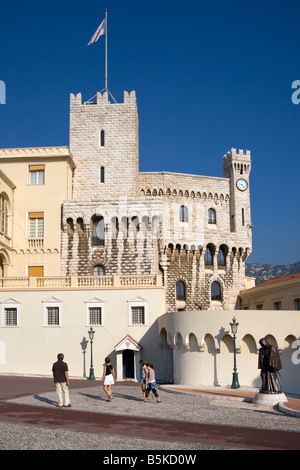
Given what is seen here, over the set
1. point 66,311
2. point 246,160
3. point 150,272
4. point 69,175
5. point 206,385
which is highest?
point 246,160

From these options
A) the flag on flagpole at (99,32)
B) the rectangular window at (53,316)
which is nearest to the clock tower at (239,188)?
the flag on flagpole at (99,32)

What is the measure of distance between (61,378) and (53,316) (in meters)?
15.8

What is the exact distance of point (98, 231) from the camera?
38938 millimetres

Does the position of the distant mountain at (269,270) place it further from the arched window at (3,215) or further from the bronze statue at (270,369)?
the bronze statue at (270,369)

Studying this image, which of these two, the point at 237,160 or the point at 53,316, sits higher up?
the point at 237,160

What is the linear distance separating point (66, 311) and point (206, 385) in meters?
9.91

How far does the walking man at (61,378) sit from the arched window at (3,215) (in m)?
20.9

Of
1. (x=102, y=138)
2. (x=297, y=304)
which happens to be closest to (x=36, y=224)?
(x=102, y=138)

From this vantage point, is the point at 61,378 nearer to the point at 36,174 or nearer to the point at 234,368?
the point at 234,368

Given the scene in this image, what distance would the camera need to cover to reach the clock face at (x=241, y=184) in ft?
163

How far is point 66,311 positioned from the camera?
105 feet

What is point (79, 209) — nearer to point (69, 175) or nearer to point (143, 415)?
point (69, 175)
